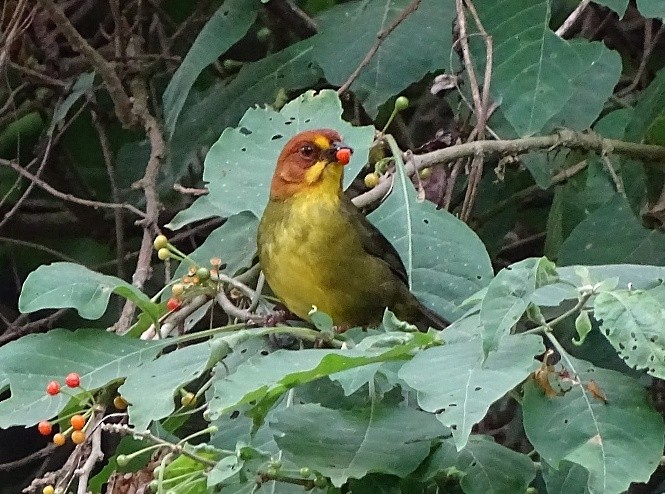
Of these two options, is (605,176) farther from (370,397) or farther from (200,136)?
(370,397)

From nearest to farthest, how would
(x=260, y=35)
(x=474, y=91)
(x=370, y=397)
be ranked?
1. (x=370, y=397)
2. (x=474, y=91)
3. (x=260, y=35)

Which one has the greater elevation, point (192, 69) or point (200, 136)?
point (192, 69)

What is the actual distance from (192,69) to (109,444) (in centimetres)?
118

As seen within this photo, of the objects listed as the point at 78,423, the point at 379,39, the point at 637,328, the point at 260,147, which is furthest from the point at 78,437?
the point at 379,39

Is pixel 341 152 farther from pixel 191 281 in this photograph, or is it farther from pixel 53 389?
pixel 53 389

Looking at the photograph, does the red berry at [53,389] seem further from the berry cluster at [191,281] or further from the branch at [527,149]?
the branch at [527,149]

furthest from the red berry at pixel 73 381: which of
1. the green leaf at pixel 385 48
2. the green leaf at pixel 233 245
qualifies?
the green leaf at pixel 385 48

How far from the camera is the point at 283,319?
246 centimetres

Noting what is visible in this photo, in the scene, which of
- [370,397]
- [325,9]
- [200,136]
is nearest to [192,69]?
[200,136]

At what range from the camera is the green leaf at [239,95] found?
302 centimetres

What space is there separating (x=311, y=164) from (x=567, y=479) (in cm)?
Result: 133

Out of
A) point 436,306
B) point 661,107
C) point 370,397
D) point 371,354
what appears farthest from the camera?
point 661,107

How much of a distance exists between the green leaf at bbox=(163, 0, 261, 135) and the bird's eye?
0.39m

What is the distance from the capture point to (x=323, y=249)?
2.76 metres
